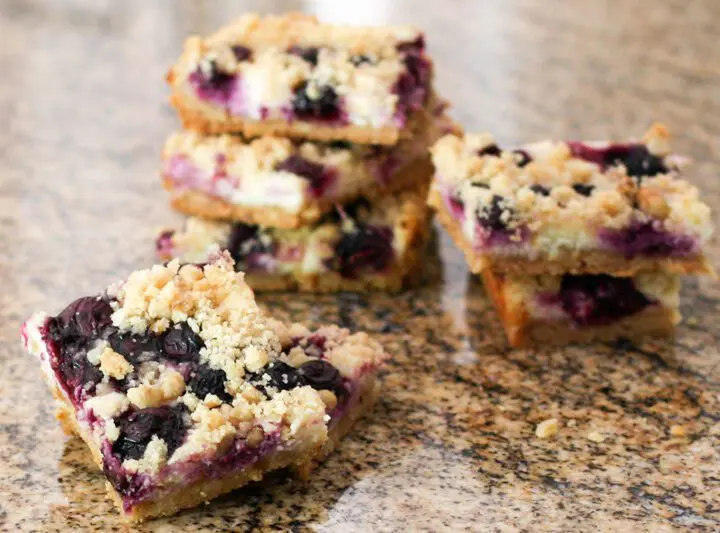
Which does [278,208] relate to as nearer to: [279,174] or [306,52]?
[279,174]

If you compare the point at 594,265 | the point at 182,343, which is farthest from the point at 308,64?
the point at 182,343

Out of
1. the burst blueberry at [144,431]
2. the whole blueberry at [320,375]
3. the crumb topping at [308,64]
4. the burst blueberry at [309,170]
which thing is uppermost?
the crumb topping at [308,64]

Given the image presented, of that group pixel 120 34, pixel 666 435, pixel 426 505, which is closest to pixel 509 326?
pixel 666 435

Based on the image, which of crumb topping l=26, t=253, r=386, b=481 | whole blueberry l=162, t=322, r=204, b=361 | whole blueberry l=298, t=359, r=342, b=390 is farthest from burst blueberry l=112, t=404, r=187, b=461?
whole blueberry l=298, t=359, r=342, b=390

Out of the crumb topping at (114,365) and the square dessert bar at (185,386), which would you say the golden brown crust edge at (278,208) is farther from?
the crumb topping at (114,365)

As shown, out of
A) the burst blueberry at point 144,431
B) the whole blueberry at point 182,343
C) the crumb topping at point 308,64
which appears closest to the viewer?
the burst blueberry at point 144,431

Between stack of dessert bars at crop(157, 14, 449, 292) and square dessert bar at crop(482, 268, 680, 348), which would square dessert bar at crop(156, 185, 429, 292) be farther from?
square dessert bar at crop(482, 268, 680, 348)

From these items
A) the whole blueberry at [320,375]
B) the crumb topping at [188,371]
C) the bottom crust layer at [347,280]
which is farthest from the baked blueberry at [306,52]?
the whole blueberry at [320,375]
